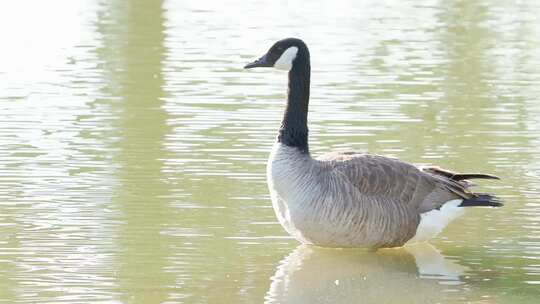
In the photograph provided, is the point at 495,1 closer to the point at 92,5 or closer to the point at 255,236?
the point at 92,5

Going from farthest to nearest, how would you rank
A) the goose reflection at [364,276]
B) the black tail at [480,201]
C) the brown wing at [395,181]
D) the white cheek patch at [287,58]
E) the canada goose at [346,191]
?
the white cheek patch at [287,58]
the black tail at [480,201]
the brown wing at [395,181]
the canada goose at [346,191]
the goose reflection at [364,276]

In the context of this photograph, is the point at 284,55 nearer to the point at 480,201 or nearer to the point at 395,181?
the point at 395,181

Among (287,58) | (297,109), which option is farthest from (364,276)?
(287,58)

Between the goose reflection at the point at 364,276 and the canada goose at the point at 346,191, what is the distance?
0.16m

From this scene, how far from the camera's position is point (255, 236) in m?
10.4

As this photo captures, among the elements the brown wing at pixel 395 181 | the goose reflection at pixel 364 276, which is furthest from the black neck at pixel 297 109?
the goose reflection at pixel 364 276

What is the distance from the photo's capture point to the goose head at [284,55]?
33.3 feet

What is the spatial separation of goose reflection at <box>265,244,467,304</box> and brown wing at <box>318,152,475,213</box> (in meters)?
0.45

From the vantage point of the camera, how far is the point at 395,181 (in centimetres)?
1006

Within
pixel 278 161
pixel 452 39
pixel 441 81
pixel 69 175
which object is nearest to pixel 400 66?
pixel 441 81

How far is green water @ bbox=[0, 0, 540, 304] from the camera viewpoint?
9422 mm

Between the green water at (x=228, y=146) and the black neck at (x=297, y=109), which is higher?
the black neck at (x=297, y=109)

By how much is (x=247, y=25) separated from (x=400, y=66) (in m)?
4.89

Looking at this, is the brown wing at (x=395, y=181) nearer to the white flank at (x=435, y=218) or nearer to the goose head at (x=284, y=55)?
the white flank at (x=435, y=218)
